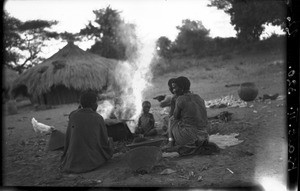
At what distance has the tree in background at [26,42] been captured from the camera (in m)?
15.4

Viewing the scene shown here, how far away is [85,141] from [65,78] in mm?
8677

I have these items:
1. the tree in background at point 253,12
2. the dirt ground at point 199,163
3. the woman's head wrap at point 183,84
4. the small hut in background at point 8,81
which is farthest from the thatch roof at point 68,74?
the woman's head wrap at point 183,84

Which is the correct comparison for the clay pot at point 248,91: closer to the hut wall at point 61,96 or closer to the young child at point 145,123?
the young child at point 145,123

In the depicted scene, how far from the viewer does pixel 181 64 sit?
12.3 meters

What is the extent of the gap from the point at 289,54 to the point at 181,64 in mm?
8707

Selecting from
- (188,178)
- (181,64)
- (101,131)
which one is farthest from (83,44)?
(188,178)

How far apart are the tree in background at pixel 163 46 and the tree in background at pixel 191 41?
386mm

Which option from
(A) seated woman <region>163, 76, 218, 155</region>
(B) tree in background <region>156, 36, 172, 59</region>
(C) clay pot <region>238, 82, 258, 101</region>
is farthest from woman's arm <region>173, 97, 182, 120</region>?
(B) tree in background <region>156, 36, 172, 59</region>

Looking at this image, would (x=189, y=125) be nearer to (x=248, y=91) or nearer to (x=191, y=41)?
(x=248, y=91)

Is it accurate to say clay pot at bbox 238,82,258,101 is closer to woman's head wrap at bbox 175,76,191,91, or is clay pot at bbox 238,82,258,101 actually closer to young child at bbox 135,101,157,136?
young child at bbox 135,101,157,136

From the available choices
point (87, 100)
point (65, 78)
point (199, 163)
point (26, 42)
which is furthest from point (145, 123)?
point (26, 42)

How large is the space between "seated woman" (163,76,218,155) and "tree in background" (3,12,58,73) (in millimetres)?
11121

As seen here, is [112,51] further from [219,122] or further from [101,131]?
[101,131]

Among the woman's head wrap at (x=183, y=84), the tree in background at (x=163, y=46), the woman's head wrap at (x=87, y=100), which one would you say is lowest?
the woman's head wrap at (x=87, y=100)
